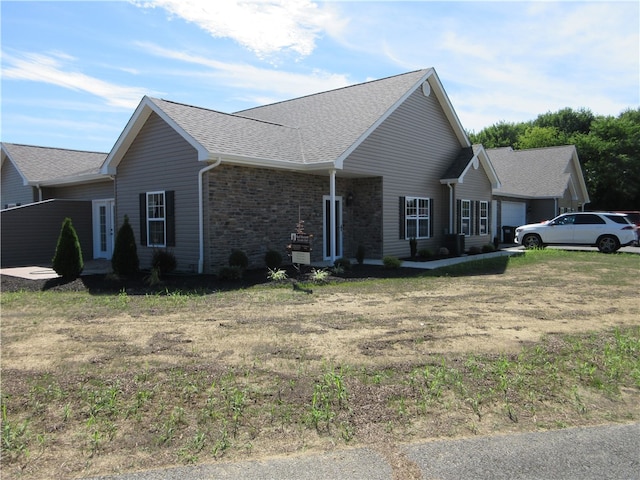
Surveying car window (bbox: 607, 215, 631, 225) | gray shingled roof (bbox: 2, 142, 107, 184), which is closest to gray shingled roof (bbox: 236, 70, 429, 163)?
gray shingled roof (bbox: 2, 142, 107, 184)

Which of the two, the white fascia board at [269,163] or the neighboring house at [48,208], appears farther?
the neighboring house at [48,208]

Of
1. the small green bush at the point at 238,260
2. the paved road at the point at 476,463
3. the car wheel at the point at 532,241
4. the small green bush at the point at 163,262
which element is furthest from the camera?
the car wheel at the point at 532,241

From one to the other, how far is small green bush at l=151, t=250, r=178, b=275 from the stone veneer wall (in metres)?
0.98

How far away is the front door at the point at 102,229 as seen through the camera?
1812cm

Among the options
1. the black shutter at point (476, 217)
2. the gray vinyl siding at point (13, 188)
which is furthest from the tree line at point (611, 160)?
the gray vinyl siding at point (13, 188)

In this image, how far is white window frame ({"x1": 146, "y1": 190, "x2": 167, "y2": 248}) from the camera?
47.6 ft

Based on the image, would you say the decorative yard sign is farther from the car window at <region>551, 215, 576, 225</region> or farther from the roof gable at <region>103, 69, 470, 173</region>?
the car window at <region>551, 215, 576, 225</region>

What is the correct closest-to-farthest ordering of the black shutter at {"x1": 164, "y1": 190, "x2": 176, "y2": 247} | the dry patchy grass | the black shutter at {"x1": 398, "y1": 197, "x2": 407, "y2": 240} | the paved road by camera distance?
1. the paved road
2. the dry patchy grass
3. the black shutter at {"x1": 164, "y1": 190, "x2": 176, "y2": 247}
4. the black shutter at {"x1": 398, "y1": 197, "x2": 407, "y2": 240}

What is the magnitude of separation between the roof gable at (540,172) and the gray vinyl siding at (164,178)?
2132 centimetres

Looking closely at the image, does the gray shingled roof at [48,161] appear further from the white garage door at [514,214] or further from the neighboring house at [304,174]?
the white garage door at [514,214]

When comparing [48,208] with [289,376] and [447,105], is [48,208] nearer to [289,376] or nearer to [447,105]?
[447,105]

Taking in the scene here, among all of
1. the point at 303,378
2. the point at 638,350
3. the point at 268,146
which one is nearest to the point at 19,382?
the point at 303,378

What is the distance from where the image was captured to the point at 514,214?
30.4 meters

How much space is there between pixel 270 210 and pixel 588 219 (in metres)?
14.9
